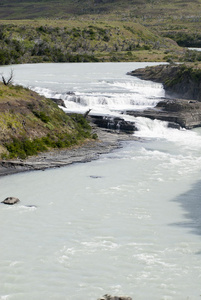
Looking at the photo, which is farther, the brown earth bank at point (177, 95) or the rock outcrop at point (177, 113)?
the brown earth bank at point (177, 95)

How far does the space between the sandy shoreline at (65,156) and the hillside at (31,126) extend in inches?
28.0

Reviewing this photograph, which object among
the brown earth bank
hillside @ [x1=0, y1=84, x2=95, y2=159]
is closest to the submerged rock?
hillside @ [x1=0, y1=84, x2=95, y2=159]

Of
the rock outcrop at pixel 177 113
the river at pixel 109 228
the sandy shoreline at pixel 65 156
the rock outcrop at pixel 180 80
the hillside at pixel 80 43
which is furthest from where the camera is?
the hillside at pixel 80 43

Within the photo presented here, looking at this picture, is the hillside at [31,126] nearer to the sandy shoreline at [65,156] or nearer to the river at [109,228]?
the sandy shoreline at [65,156]

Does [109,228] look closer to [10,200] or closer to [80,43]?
[10,200]

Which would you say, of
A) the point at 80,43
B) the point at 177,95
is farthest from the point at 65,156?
the point at 80,43

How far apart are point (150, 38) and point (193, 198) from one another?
346 ft

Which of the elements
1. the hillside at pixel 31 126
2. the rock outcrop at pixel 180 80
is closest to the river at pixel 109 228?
the hillside at pixel 31 126

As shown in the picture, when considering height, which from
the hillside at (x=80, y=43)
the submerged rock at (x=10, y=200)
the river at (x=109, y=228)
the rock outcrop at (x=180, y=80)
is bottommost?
the river at (x=109, y=228)

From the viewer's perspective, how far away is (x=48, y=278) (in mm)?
19031

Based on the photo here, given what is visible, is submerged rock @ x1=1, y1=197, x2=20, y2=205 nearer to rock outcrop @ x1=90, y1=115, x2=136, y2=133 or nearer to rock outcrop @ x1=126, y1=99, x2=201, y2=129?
rock outcrop @ x1=90, y1=115, x2=136, y2=133

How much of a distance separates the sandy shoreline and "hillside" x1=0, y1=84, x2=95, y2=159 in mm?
710

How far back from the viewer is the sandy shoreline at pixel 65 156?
106ft

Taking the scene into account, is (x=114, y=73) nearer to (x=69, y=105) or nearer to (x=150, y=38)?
(x=69, y=105)
